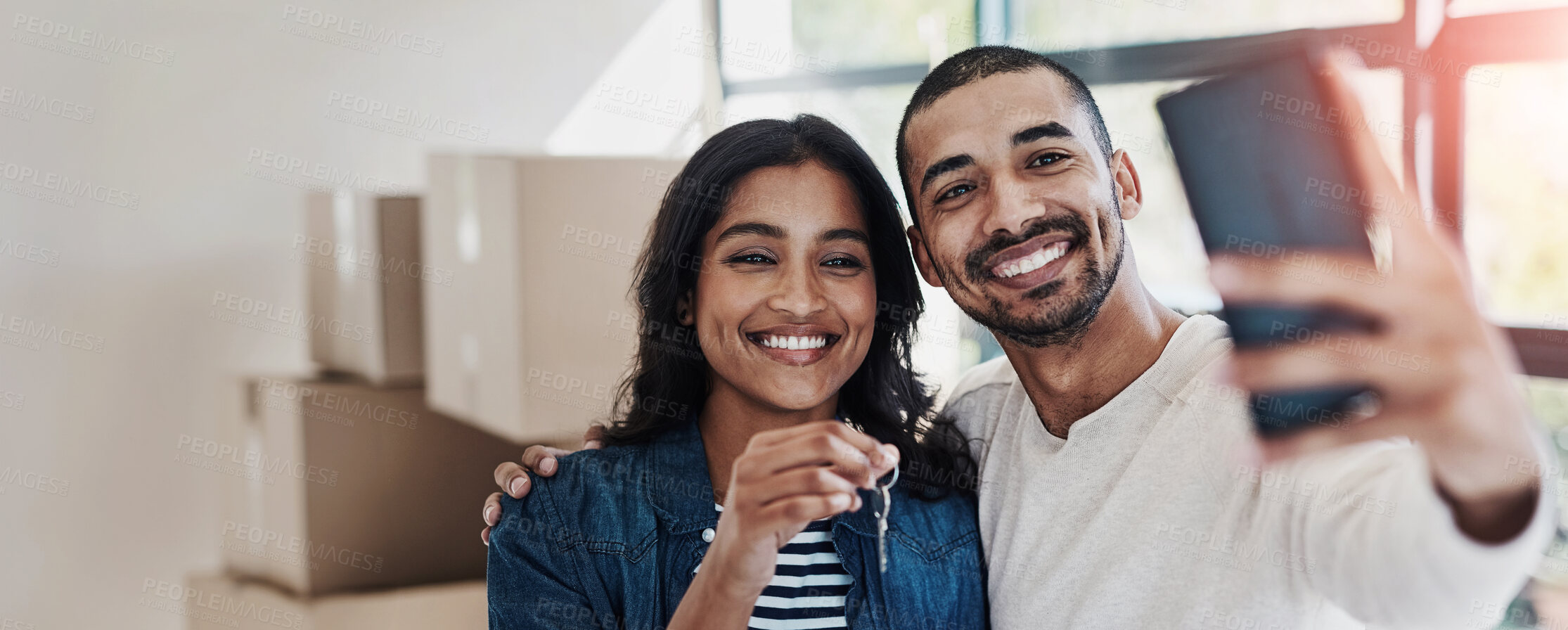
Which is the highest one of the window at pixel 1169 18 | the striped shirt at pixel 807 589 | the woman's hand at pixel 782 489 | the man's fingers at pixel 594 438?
the window at pixel 1169 18

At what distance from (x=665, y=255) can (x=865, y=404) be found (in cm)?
35

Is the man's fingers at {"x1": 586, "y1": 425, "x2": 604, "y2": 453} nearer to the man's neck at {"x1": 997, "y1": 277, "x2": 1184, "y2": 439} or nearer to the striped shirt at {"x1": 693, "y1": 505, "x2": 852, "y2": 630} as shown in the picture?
the striped shirt at {"x1": 693, "y1": 505, "x2": 852, "y2": 630}

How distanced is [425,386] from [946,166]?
1623 millimetres

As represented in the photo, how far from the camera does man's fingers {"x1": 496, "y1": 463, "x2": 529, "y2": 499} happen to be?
4.00 feet

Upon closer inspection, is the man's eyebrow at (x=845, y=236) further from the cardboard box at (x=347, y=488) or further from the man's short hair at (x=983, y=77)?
the cardboard box at (x=347, y=488)

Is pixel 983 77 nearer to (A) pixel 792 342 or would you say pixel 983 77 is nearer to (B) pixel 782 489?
(A) pixel 792 342

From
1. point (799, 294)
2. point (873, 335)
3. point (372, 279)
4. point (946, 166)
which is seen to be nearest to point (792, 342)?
point (799, 294)

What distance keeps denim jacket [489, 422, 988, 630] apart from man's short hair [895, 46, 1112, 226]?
0.40m

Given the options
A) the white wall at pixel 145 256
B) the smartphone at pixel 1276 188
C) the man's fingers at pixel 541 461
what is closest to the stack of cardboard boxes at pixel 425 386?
the white wall at pixel 145 256

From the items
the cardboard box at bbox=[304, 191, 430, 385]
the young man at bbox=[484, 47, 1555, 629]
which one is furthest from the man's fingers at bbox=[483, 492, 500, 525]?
the cardboard box at bbox=[304, 191, 430, 385]

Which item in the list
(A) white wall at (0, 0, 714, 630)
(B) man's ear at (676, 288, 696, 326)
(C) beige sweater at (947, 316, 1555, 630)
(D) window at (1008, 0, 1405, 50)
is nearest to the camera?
(C) beige sweater at (947, 316, 1555, 630)

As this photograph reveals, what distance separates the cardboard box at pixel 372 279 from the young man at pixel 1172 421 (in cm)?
125

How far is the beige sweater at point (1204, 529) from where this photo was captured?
0.83 meters

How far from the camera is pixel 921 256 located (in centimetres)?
130
